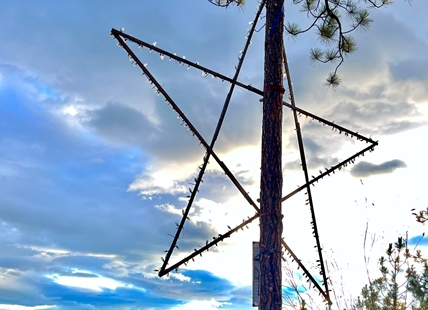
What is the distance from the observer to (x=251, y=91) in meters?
3.88

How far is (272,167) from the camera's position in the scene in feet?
11.4

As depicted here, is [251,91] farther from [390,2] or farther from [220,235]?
[390,2]

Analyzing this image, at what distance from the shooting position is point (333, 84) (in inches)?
202

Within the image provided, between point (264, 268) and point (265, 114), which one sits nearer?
point (264, 268)

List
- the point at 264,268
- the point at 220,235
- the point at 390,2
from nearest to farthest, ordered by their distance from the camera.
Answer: the point at 264,268, the point at 220,235, the point at 390,2

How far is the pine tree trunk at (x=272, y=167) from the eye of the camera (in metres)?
3.29

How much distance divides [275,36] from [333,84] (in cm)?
158

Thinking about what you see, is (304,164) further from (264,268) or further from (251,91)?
(264,268)

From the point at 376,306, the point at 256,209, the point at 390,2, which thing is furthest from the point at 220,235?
the point at 390,2

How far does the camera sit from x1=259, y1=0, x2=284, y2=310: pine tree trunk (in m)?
3.29

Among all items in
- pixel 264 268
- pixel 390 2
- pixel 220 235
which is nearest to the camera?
pixel 264 268

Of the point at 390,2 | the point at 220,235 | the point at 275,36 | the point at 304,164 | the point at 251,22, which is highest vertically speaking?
the point at 390,2

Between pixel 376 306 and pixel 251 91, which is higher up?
pixel 251 91

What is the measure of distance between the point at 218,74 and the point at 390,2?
2287 millimetres
